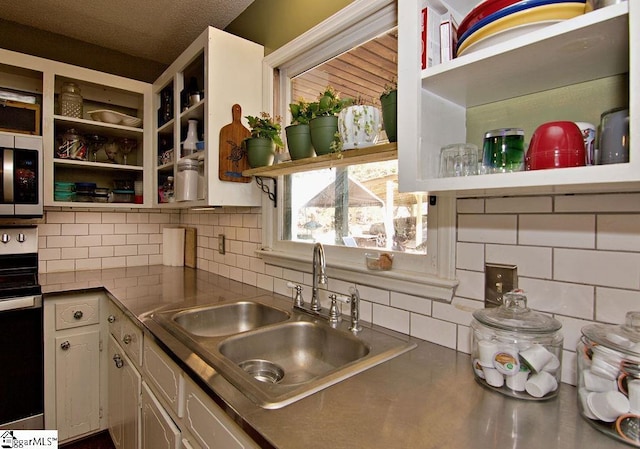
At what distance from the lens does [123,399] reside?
5.54 ft

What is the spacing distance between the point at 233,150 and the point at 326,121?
27.2 inches

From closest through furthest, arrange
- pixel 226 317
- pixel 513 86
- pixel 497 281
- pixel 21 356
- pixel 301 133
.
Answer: pixel 513 86 → pixel 497 281 → pixel 301 133 → pixel 226 317 → pixel 21 356

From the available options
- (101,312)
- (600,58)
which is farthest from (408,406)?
(101,312)

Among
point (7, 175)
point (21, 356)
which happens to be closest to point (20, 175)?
point (7, 175)

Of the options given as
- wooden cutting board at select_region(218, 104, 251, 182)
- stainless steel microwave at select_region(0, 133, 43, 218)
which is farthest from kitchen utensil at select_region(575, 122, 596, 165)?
stainless steel microwave at select_region(0, 133, 43, 218)

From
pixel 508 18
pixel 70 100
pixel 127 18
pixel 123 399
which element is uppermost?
pixel 127 18

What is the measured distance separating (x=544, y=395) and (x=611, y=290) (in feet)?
0.94

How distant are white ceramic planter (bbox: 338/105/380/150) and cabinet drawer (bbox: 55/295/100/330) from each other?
5.63 feet

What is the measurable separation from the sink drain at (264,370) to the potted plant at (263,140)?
876mm

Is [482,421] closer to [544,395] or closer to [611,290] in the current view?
[544,395]

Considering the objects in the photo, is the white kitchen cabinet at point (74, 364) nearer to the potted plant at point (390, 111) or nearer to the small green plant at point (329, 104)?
the small green plant at point (329, 104)

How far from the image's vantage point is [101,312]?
200cm

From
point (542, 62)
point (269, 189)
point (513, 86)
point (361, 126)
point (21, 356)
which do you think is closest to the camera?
point (542, 62)

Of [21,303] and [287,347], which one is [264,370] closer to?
[287,347]
